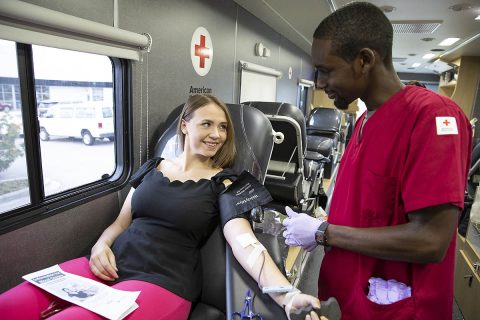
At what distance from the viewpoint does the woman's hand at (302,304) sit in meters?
0.89

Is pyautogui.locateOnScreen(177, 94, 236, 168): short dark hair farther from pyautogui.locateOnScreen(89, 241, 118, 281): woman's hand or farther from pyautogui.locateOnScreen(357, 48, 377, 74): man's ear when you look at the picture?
pyautogui.locateOnScreen(357, 48, 377, 74): man's ear

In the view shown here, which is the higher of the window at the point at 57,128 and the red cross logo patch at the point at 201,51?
the red cross logo patch at the point at 201,51

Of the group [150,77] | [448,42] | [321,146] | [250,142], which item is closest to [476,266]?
[250,142]

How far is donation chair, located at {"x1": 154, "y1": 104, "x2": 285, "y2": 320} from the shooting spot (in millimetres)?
1306

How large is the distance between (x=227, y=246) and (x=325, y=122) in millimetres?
3674

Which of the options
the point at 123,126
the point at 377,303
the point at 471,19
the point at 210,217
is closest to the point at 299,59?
the point at 471,19

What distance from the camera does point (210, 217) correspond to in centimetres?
143

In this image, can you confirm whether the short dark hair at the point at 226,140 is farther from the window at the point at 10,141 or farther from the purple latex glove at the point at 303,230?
the window at the point at 10,141

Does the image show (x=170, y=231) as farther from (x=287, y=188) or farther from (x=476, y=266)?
(x=476, y=266)

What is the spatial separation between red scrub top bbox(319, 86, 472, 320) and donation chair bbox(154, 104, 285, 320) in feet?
0.93

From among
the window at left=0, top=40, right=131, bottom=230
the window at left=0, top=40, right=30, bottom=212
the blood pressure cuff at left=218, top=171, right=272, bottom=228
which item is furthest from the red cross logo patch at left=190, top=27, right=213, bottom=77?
the blood pressure cuff at left=218, top=171, right=272, bottom=228

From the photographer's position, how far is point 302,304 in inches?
38.1

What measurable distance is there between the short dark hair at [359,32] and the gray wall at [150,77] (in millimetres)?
1252

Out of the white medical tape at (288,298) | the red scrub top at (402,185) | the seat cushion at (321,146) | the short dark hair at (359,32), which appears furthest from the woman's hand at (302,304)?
the seat cushion at (321,146)
